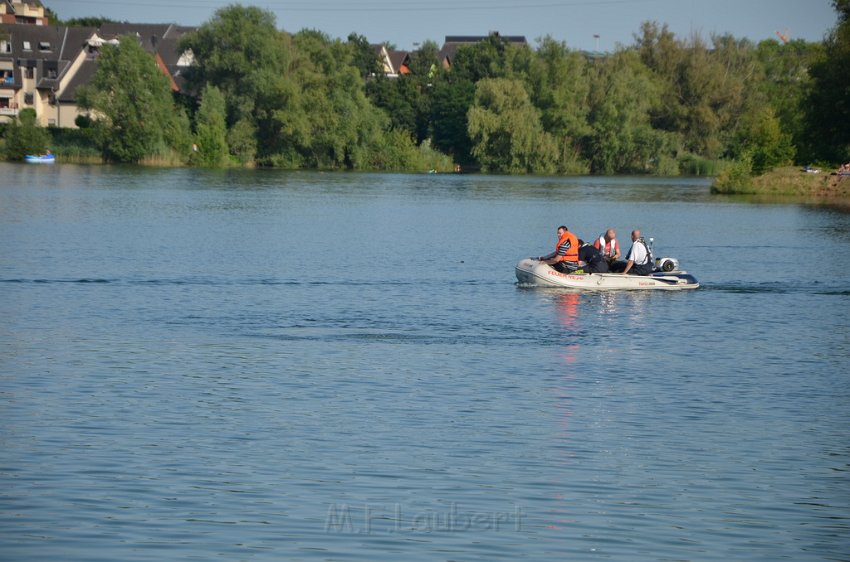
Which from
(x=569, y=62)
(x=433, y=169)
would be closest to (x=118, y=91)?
(x=433, y=169)

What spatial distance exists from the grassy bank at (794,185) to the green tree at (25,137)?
5286cm

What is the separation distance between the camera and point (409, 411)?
16.5m

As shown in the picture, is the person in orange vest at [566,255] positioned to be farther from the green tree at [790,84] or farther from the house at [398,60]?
the house at [398,60]

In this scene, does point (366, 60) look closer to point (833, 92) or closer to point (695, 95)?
point (695, 95)

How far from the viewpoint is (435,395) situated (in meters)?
17.6

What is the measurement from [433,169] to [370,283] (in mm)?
80600

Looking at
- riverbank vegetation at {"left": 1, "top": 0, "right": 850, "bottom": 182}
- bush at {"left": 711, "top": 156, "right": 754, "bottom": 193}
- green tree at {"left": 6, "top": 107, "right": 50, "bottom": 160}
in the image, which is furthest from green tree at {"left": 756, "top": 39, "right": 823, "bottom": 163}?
green tree at {"left": 6, "top": 107, "right": 50, "bottom": 160}

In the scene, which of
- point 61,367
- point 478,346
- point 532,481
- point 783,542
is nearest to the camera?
point 783,542

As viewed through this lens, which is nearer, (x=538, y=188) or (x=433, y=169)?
(x=538, y=188)

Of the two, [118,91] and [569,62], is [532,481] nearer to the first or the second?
[118,91]

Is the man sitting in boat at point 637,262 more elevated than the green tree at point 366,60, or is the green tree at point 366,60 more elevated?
the green tree at point 366,60

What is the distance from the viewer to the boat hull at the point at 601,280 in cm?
2950

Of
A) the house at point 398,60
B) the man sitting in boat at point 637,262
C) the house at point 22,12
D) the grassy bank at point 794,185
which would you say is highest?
the house at point 22,12

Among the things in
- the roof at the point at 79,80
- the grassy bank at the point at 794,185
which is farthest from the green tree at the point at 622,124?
the roof at the point at 79,80
